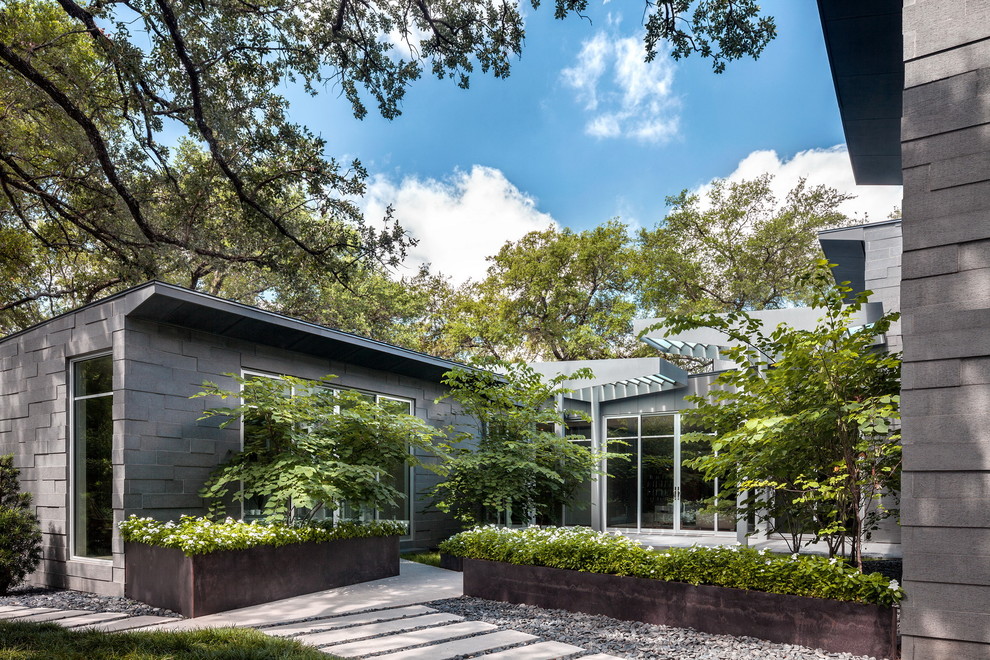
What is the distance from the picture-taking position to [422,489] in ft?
36.2

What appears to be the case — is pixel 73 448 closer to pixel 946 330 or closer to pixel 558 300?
pixel 946 330

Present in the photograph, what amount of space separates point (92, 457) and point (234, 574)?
7.89 feet

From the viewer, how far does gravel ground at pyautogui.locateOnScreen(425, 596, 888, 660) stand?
462 cm

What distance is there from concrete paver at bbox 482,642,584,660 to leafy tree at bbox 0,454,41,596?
5.20 m

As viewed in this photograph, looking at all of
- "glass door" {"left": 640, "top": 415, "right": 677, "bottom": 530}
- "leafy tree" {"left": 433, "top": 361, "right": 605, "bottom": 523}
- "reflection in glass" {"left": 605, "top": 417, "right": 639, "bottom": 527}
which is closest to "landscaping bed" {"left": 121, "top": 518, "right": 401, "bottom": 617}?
"leafy tree" {"left": 433, "top": 361, "right": 605, "bottom": 523}

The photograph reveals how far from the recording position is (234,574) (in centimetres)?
641

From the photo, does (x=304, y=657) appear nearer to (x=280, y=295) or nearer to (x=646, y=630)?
(x=646, y=630)

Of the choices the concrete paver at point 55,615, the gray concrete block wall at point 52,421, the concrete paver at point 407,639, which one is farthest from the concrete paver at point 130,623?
the concrete paver at point 407,639

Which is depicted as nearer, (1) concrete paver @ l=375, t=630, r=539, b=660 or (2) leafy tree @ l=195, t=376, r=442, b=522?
(1) concrete paver @ l=375, t=630, r=539, b=660

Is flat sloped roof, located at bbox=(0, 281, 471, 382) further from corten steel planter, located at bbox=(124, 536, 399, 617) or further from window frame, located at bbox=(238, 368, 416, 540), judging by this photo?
corten steel planter, located at bbox=(124, 536, 399, 617)

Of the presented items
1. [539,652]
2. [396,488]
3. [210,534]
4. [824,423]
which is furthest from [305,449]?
[824,423]

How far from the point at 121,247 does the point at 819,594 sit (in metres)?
11.1

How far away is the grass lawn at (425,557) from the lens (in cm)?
955

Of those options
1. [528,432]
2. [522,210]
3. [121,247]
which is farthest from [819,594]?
[522,210]
